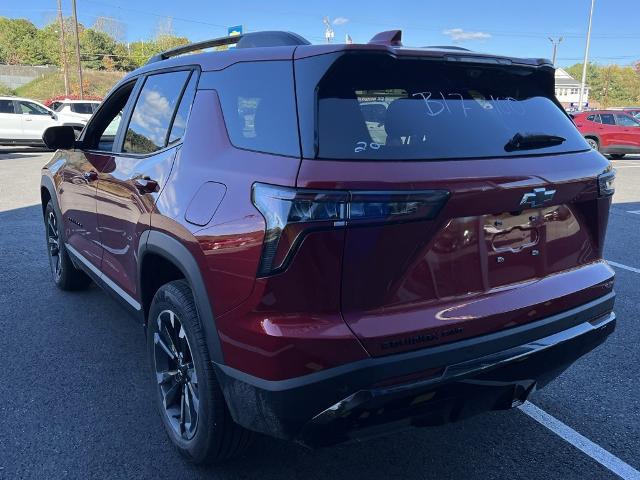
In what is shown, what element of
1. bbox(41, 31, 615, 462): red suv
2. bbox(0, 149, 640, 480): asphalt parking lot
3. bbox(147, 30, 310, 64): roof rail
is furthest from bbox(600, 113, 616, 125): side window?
bbox(147, 30, 310, 64): roof rail

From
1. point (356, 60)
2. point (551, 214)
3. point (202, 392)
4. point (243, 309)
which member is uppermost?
point (356, 60)

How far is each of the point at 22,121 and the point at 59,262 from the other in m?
17.1

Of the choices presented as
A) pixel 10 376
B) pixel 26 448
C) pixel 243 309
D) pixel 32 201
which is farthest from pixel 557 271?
pixel 32 201

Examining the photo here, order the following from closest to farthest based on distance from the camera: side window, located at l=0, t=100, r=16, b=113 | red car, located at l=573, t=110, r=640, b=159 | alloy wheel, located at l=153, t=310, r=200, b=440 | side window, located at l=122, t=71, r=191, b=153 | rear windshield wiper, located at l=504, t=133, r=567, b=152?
rear windshield wiper, located at l=504, t=133, r=567, b=152 → alloy wheel, located at l=153, t=310, r=200, b=440 → side window, located at l=122, t=71, r=191, b=153 → red car, located at l=573, t=110, r=640, b=159 → side window, located at l=0, t=100, r=16, b=113

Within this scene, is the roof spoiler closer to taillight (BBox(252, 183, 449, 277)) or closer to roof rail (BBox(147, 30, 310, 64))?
roof rail (BBox(147, 30, 310, 64))

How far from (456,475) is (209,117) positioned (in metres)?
1.93

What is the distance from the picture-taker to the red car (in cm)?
1903

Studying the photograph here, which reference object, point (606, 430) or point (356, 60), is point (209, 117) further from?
point (606, 430)

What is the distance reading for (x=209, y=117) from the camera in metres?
2.41

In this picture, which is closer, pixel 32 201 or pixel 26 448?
pixel 26 448

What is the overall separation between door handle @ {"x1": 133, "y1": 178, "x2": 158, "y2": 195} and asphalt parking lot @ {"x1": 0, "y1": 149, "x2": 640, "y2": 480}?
3.99 ft

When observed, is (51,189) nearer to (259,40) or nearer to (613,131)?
(259,40)

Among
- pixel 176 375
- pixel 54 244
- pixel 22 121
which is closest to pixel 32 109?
pixel 22 121

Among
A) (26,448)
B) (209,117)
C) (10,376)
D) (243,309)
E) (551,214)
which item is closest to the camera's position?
(243,309)
